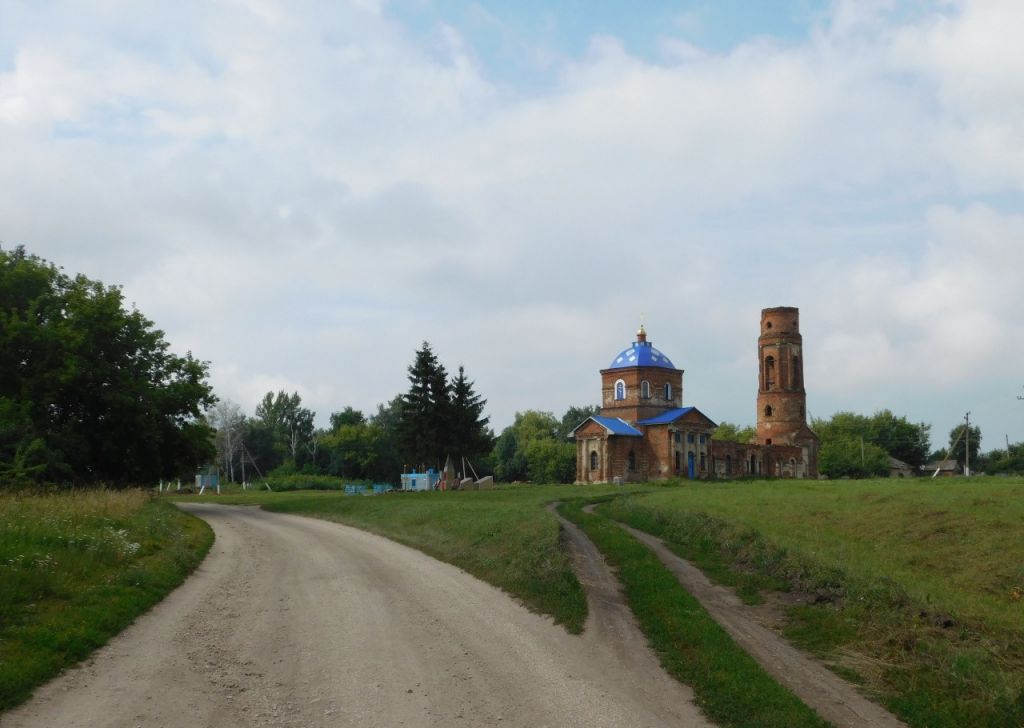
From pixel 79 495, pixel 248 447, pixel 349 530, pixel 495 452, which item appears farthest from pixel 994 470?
pixel 79 495

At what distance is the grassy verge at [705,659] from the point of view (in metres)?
9.25

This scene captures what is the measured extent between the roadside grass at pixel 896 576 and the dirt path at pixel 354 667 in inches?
124

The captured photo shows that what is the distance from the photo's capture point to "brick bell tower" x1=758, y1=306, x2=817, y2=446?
8244 centimetres

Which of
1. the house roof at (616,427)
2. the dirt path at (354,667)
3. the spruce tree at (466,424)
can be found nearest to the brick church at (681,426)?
the house roof at (616,427)

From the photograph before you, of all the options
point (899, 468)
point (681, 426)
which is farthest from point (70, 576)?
point (899, 468)

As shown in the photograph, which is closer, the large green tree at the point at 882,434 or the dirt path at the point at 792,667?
the dirt path at the point at 792,667

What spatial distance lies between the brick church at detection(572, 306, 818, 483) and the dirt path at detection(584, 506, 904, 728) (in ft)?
178

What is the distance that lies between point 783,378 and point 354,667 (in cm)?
7708

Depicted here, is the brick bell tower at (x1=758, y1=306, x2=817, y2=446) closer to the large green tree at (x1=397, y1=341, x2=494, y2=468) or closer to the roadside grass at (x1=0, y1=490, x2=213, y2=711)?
the large green tree at (x1=397, y1=341, x2=494, y2=468)

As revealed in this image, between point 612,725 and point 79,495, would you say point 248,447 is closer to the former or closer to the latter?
point 79,495

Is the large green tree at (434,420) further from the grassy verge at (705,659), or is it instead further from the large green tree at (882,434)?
→ the large green tree at (882,434)

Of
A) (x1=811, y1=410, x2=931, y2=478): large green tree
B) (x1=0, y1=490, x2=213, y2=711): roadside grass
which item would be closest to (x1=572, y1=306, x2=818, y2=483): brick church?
(x1=811, y1=410, x2=931, y2=478): large green tree

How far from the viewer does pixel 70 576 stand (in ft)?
45.2

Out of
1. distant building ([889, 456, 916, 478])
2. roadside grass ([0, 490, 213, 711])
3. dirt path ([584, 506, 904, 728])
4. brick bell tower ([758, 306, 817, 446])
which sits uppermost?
brick bell tower ([758, 306, 817, 446])
